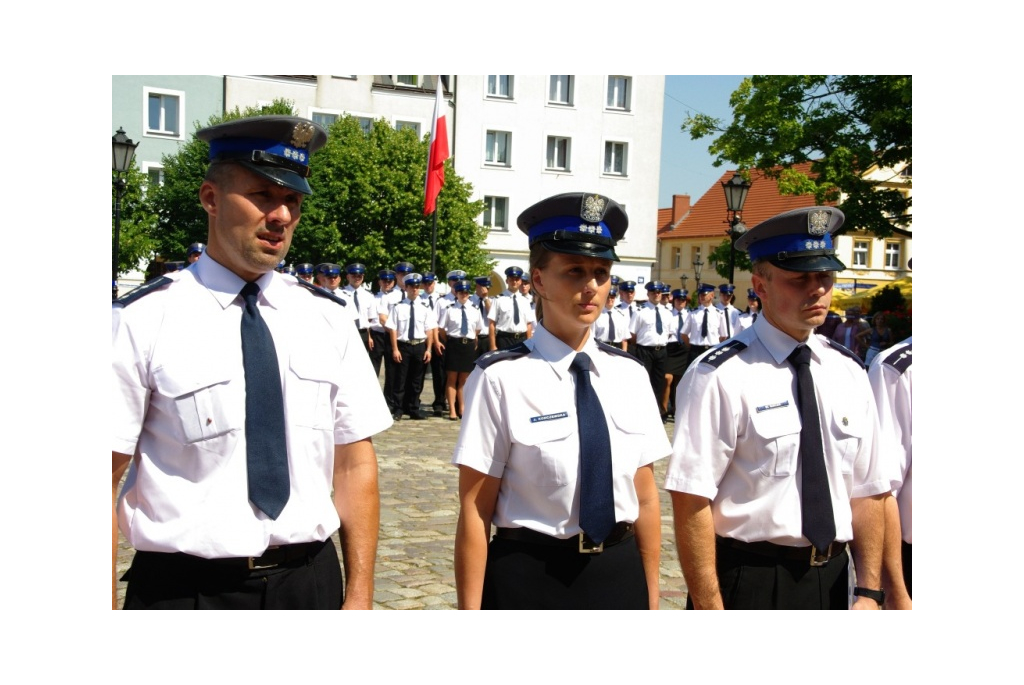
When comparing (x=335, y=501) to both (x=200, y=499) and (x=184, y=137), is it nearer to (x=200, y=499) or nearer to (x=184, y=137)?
(x=200, y=499)

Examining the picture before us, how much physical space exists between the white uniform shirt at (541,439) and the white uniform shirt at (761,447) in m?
0.16

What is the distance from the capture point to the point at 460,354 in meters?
16.1

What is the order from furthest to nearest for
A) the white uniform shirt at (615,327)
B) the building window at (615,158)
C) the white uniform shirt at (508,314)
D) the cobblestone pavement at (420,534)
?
the building window at (615,158) < the white uniform shirt at (615,327) < the white uniform shirt at (508,314) < the cobblestone pavement at (420,534)

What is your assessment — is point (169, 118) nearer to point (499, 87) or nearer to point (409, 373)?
point (499, 87)

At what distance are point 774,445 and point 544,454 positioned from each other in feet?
2.63

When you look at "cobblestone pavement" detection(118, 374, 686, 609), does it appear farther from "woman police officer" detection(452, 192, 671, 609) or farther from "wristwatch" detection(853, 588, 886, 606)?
"wristwatch" detection(853, 588, 886, 606)

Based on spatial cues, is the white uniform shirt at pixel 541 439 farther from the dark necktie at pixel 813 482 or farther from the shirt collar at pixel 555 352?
the dark necktie at pixel 813 482

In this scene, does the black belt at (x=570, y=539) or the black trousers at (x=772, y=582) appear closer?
the black belt at (x=570, y=539)

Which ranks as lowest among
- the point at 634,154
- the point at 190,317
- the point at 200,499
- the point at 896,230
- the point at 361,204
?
the point at 200,499

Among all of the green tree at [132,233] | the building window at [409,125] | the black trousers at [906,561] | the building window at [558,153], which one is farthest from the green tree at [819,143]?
the building window at [409,125]

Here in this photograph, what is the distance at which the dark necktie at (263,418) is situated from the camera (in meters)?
2.81
